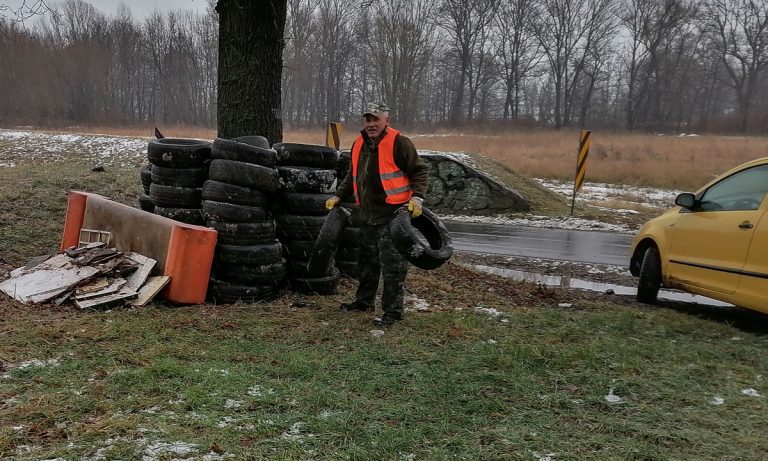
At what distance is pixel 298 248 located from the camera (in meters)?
A: 6.20

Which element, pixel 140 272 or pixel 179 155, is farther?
pixel 179 155

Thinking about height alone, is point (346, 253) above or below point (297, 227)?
below

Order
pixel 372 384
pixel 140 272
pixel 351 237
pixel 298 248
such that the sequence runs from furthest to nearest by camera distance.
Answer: pixel 351 237 → pixel 298 248 → pixel 140 272 → pixel 372 384

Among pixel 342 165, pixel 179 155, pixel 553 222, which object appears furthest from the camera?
pixel 553 222

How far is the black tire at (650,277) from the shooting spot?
6938 mm

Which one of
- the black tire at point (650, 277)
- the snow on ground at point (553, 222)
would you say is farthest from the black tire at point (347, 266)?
the snow on ground at point (553, 222)

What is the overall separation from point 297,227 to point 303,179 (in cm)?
53

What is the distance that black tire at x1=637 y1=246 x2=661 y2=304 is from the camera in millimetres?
6938

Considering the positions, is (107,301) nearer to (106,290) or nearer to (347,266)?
(106,290)

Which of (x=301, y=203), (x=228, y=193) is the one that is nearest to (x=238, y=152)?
(x=228, y=193)

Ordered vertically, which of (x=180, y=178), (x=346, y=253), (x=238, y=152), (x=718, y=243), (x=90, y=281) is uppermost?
(x=238, y=152)

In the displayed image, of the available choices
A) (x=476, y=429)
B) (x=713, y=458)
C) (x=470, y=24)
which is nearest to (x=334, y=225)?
(x=476, y=429)

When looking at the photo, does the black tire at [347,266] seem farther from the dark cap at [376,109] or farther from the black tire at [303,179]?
the dark cap at [376,109]

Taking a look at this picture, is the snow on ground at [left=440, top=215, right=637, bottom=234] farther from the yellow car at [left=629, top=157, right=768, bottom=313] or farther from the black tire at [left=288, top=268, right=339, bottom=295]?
the black tire at [left=288, top=268, right=339, bottom=295]
